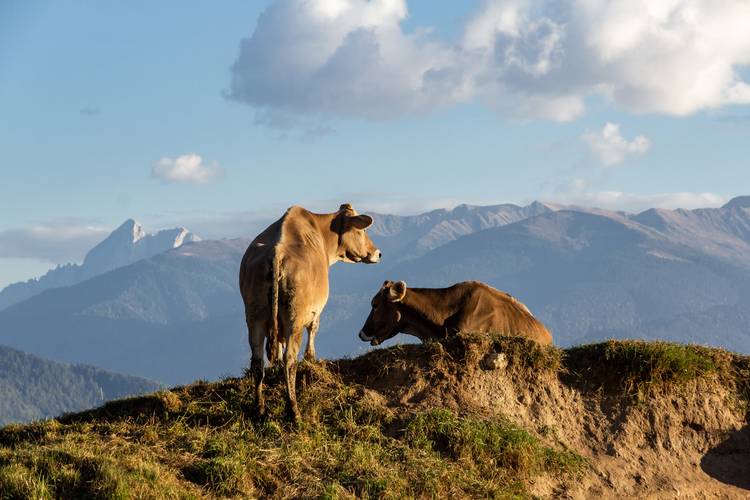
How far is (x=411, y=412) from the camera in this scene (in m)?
14.9

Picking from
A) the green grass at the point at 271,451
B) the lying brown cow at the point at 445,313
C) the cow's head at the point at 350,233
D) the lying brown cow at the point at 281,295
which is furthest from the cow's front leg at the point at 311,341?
the lying brown cow at the point at 445,313

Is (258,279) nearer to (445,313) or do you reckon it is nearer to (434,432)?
Answer: (434,432)

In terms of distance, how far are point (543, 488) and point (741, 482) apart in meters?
4.63

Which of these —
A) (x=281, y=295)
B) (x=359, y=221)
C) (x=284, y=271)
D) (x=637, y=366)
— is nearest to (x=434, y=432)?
(x=281, y=295)

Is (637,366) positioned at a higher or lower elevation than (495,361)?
lower

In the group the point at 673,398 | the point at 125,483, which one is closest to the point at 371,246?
the point at 673,398

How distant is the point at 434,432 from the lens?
1427cm

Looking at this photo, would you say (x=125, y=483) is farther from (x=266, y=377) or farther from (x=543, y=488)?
(x=543, y=488)

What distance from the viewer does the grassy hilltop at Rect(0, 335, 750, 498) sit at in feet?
38.8

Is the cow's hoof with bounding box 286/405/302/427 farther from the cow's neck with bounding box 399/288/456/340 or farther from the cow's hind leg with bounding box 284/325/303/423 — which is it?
the cow's neck with bounding box 399/288/456/340

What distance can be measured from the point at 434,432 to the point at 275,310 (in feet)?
10.7

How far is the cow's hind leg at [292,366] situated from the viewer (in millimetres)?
14211

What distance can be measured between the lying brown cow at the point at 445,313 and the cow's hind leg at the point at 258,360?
21.5ft

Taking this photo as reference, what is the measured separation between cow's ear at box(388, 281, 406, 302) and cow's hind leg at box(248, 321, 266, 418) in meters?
6.87
